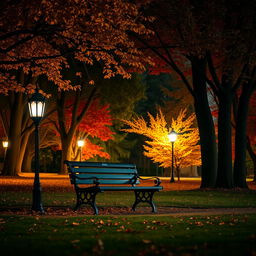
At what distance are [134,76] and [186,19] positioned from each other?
21.4m

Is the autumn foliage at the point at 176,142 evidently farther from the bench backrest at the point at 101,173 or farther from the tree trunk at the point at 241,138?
the bench backrest at the point at 101,173

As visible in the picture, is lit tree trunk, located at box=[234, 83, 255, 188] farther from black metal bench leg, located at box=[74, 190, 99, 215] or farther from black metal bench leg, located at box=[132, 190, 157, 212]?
black metal bench leg, located at box=[74, 190, 99, 215]

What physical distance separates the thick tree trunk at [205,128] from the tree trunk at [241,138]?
141cm

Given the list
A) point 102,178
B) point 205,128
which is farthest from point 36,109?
point 205,128

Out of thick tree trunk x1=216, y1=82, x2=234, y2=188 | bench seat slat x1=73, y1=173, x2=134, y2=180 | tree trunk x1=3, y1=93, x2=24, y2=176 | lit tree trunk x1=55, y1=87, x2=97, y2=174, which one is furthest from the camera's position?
lit tree trunk x1=55, y1=87, x2=97, y2=174

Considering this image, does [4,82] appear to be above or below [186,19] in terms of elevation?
below

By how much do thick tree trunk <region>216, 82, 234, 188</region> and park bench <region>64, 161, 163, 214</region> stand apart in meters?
9.17

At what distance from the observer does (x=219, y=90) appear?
2222 centimetres

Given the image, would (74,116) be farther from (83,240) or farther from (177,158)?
(83,240)

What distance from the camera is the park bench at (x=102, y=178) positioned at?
474 inches

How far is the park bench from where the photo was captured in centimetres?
1203

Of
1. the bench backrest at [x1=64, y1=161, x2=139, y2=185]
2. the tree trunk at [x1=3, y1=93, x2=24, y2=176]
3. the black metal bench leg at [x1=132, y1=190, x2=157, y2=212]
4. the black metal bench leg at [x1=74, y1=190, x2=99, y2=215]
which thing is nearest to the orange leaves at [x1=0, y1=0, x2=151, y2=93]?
the bench backrest at [x1=64, y1=161, x2=139, y2=185]

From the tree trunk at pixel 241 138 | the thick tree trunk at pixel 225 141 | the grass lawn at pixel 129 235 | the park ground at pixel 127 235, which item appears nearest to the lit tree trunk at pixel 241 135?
the tree trunk at pixel 241 138

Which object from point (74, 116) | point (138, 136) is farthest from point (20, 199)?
point (138, 136)
